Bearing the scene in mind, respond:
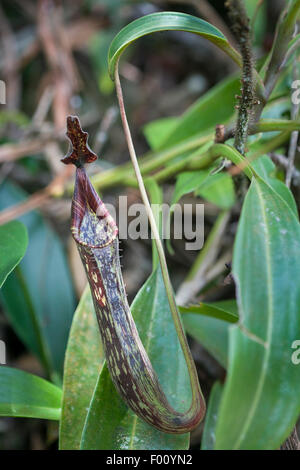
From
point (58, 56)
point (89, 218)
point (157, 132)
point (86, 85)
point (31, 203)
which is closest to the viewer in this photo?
point (89, 218)

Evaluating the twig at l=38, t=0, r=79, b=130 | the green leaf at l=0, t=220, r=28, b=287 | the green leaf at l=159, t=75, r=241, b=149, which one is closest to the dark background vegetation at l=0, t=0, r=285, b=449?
the twig at l=38, t=0, r=79, b=130

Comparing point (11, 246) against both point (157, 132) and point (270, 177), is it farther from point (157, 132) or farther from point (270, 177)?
point (157, 132)

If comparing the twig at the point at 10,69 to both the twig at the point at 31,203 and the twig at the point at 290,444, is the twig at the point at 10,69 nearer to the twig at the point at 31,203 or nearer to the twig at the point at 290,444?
the twig at the point at 31,203

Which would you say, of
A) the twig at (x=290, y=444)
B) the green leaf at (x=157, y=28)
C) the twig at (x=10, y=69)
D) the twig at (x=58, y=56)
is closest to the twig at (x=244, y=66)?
the green leaf at (x=157, y=28)

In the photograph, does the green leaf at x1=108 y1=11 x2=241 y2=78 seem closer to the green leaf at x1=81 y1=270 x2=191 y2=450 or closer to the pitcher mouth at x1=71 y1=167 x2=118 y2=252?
the pitcher mouth at x1=71 y1=167 x2=118 y2=252

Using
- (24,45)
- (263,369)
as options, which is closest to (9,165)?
(24,45)

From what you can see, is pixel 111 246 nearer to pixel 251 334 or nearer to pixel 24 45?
pixel 251 334

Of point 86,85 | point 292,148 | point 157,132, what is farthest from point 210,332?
point 86,85
